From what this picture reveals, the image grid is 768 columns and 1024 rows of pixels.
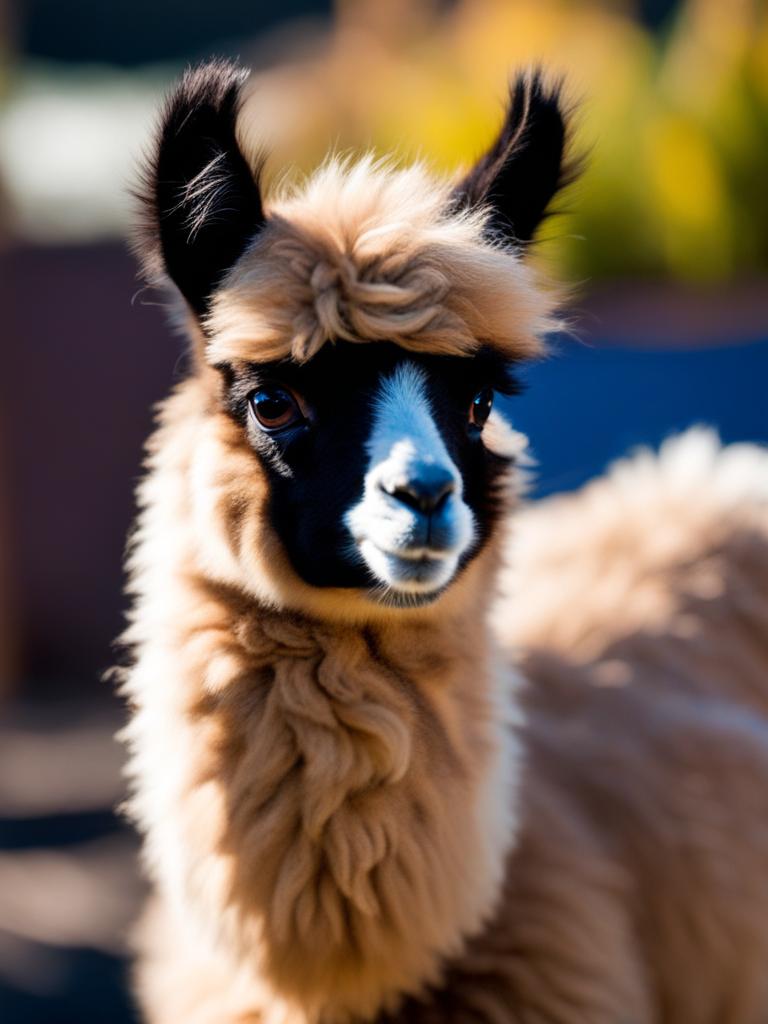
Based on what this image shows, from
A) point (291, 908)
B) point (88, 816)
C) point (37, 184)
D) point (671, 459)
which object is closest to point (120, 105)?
point (37, 184)

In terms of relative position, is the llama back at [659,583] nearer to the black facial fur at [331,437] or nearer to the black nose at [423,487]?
the black facial fur at [331,437]

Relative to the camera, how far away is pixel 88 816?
6117mm

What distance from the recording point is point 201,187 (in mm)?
2506

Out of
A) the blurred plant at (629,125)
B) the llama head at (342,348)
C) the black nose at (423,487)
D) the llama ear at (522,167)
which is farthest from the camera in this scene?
the blurred plant at (629,125)

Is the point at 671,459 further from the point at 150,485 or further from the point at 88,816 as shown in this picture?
the point at 88,816

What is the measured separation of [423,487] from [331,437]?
0.77 feet

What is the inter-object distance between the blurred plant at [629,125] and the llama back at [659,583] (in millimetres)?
2570

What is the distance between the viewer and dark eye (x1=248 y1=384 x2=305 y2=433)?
7.97 feet

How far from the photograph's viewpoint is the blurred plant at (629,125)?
6.68 m

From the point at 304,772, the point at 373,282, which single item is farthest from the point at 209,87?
the point at 304,772

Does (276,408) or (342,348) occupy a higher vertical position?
(342,348)

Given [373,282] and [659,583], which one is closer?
[373,282]

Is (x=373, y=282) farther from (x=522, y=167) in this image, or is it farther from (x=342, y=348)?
(x=522, y=167)

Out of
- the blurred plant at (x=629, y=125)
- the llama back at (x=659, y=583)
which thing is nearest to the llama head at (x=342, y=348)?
the llama back at (x=659, y=583)
